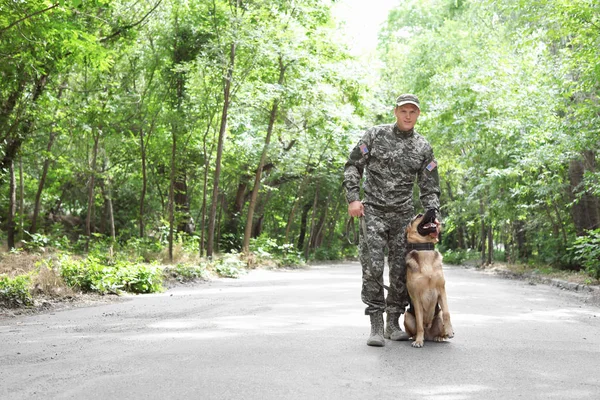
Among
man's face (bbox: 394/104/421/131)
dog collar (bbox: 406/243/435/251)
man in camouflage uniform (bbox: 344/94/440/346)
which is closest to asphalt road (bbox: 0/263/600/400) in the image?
man in camouflage uniform (bbox: 344/94/440/346)

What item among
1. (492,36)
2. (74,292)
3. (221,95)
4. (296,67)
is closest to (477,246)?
(492,36)

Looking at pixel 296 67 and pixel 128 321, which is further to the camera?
pixel 296 67

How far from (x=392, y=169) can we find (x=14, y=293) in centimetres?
557

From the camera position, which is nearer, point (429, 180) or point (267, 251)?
point (429, 180)

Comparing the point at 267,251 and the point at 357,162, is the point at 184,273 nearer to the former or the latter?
the point at 357,162

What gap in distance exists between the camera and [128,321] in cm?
770

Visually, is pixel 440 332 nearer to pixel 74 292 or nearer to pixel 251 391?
pixel 251 391

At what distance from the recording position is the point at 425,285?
20.1ft

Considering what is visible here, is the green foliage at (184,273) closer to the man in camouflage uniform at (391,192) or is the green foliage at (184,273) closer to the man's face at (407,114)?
the man in camouflage uniform at (391,192)

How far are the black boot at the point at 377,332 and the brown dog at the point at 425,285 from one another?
1.02 feet

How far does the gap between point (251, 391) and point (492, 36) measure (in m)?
28.9

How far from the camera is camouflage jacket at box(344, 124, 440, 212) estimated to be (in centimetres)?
644

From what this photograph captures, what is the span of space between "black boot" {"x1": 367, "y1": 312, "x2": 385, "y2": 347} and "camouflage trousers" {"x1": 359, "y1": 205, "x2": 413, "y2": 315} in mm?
60

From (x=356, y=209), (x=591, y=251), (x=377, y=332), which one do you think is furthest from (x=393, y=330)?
(x=591, y=251)
